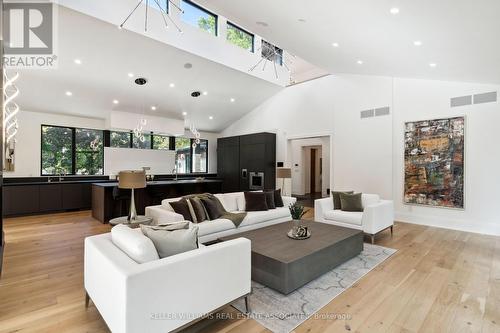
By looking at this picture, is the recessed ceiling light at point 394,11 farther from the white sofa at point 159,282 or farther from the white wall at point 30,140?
the white wall at point 30,140

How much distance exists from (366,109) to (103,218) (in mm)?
7146

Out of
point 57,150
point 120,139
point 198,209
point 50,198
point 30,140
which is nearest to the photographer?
point 198,209

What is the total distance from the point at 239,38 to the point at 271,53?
52.2 inches

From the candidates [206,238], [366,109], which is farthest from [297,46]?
[206,238]

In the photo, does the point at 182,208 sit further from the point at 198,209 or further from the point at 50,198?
the point at 50,198

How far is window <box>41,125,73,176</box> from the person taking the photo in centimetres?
707

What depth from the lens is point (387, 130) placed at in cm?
627

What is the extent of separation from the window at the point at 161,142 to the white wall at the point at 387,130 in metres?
4.11

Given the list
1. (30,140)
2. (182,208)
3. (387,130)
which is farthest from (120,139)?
(387,130)

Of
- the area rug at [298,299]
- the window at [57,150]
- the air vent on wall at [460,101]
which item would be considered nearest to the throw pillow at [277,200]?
the area rug at [298,299]

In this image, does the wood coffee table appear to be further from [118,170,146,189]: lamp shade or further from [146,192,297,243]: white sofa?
[118,170,146,189]: lamp shade

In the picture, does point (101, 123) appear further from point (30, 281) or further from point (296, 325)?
point (296, 325)

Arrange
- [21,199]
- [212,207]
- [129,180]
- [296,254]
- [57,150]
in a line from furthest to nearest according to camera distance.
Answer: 1. [57,150]
2. [21,199]
3. [212,207]
4. [129,180]
5. [296,254]

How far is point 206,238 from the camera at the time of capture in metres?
3.71
